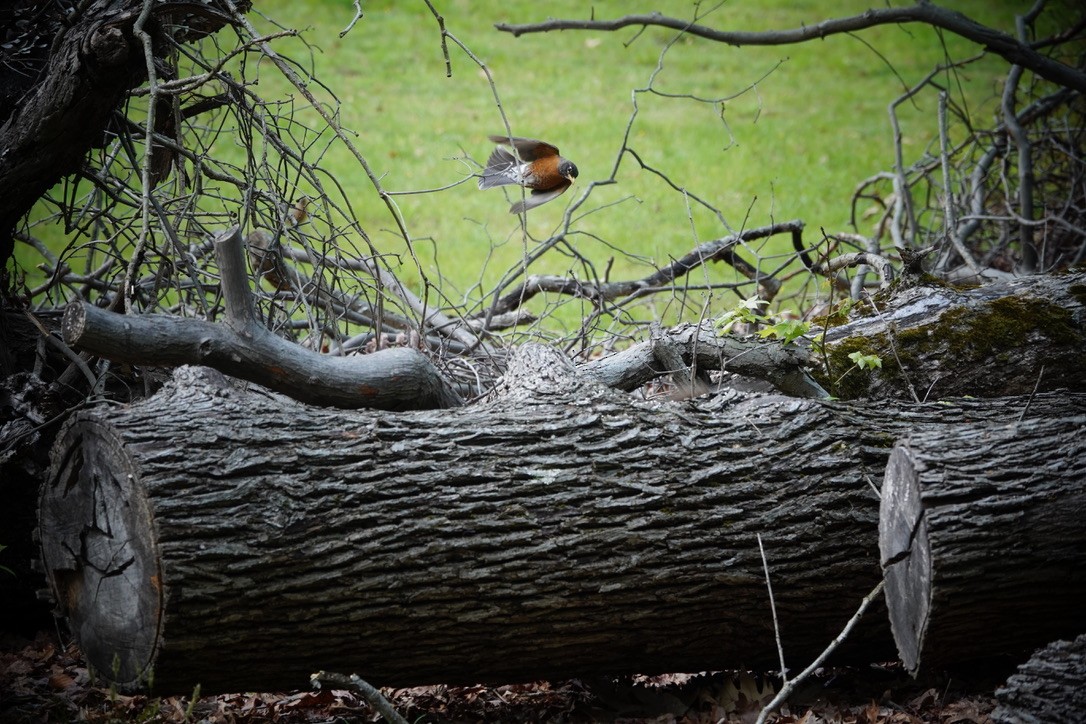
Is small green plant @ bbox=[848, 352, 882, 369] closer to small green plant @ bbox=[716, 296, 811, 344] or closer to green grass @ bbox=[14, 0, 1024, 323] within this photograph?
small green plant @ bbox=[716, 296, 811, 344]

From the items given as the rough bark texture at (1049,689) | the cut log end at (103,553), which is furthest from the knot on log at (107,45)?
the rough bark texture at (1049,689)

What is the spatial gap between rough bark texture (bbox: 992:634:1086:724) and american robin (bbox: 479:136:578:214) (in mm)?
2727

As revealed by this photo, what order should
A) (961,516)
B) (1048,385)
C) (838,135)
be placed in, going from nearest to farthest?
(961,516) → (1048,385) → (838,135)

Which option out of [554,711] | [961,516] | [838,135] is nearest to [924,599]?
[961,516]

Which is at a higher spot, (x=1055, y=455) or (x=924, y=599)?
(x=1055, y=455)

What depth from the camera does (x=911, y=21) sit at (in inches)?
207

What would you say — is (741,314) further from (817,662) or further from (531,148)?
(817,662)

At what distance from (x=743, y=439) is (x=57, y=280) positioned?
3124 mm

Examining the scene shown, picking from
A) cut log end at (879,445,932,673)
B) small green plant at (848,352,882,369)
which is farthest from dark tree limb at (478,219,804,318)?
cut log end at (879,445,932,673)

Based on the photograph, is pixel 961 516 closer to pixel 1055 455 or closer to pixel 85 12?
pixel 1055 455

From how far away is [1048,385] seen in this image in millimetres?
3838

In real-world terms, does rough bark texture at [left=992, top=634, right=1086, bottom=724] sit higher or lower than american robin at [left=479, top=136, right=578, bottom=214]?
lower

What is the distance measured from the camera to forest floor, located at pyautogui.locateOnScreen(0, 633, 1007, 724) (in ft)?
9.12

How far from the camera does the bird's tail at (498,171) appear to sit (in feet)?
13.7
